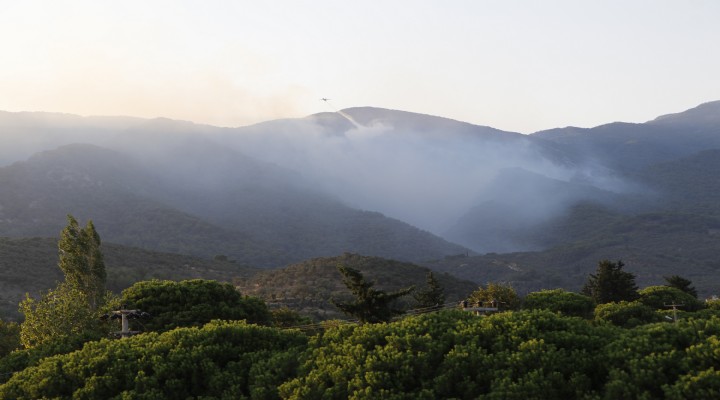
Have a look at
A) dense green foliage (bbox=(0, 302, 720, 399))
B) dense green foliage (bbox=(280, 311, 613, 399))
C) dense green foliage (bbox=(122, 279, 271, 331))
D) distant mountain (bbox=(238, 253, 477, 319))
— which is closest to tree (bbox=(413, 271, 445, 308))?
distant mountain (bbox=(238, 253, 477, 319))

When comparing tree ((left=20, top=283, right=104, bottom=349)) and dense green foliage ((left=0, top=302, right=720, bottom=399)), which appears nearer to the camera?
dense green foliage ((left=0, top=302, right=720, bottom=399))

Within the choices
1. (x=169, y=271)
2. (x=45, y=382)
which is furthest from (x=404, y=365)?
(x=169, y=271)

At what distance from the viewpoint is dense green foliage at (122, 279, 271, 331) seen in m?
37.5

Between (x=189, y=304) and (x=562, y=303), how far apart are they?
23.4 meters

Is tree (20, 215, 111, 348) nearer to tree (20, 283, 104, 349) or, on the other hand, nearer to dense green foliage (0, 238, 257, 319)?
tree (20, 283, 104, 349)

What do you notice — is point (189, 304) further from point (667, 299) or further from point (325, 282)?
point (325, 282)

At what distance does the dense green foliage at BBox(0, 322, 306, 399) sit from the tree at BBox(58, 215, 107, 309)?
13382mm

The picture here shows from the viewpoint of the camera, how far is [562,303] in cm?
4484

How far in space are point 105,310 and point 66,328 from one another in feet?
8.74

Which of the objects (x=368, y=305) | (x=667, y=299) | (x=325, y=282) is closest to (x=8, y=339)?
(x=368, y=305)

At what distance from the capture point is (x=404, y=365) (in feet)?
64.8

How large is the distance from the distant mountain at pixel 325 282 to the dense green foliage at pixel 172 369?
1927 inches

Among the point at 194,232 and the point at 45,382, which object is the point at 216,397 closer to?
the point at 45,382

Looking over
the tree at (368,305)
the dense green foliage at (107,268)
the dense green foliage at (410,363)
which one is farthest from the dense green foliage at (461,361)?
the dense green foliage at (107,268)
